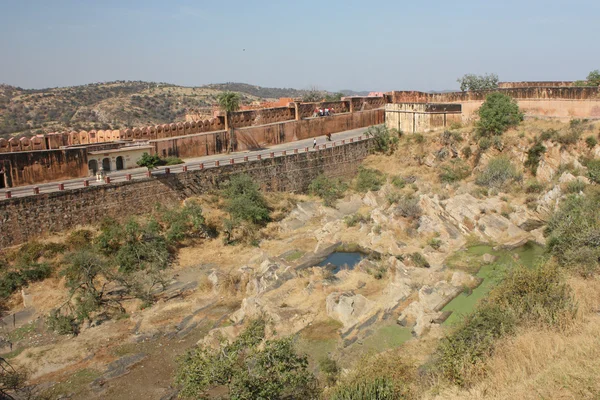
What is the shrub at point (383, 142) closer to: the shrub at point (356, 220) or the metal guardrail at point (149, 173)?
the metal guardrail at point (149, 173)

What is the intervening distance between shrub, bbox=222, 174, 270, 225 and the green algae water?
352 inches

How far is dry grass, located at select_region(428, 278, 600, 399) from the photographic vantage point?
809 centimetres

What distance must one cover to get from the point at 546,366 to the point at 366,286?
8.39m

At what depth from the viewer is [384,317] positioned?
15336 millimetres

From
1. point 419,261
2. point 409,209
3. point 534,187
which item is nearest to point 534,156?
point 534,187

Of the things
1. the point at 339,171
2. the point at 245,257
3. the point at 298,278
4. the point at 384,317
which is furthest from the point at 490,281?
the point at 339,171

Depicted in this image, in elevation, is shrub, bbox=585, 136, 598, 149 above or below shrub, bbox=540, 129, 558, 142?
below

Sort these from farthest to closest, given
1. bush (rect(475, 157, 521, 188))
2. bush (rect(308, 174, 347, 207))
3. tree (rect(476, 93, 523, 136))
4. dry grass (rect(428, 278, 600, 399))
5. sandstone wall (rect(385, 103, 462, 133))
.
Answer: sandstone wall (rect(385, 103, 462, 133)) < tree (rect(476, 93, 523, 136)) < bush (rect(308, 174, 347, 207)) < bush (rect(475, 157, 521, 188)) < dry grass (rect(428, 278, 600, 399))

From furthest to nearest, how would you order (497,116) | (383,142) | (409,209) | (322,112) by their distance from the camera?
1. (322,112)
2. (383,142)
3. (497,116)
4. (409,209)

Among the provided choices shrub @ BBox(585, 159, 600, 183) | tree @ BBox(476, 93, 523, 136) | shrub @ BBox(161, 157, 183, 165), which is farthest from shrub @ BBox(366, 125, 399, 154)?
shrub @ BBox(161, 157, 183, 165)

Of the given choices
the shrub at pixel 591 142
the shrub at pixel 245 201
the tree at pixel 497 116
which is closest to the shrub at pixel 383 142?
the tree at pixel 497 116

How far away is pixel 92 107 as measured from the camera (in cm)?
6150

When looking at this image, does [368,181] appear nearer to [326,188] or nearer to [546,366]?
[326,188]

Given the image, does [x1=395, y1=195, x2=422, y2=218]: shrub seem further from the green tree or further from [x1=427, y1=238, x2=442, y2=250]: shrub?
the green tree
